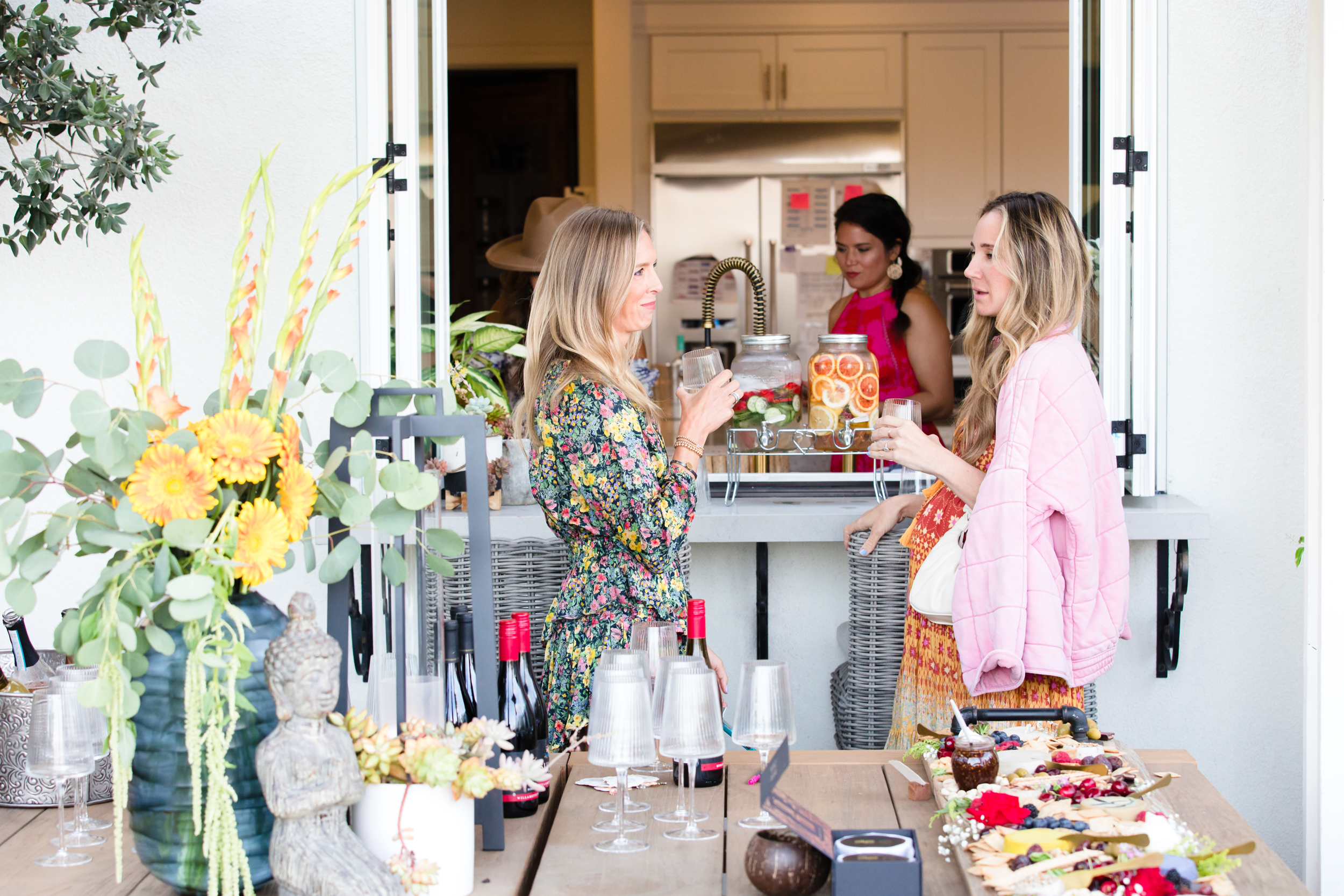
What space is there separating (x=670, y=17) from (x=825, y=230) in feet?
3.79

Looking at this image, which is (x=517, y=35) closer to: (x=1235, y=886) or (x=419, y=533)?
(x=419, y=533)

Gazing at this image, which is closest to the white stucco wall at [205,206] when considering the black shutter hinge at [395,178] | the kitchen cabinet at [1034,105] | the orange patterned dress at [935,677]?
the black shutter hinge at [395,178]

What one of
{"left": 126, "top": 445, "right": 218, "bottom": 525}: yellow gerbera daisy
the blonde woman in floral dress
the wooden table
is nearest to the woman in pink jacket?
the wooden table

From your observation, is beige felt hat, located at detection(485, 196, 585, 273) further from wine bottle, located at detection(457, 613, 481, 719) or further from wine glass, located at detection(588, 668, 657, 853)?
wine glass, located at detection(588, 668, 657, 853)

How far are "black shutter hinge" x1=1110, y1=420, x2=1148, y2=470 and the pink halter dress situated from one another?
0.65 meters

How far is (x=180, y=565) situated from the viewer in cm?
106

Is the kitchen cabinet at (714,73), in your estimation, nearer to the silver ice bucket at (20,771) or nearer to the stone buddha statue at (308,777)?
the silver ice bucket at (20,771)

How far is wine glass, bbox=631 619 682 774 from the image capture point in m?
1.48

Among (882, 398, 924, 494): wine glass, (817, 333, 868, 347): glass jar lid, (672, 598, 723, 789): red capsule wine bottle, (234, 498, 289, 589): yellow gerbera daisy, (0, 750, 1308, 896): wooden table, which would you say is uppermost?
(817, 333, 868, 347): glass jar lid

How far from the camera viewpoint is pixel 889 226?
3.47 meters

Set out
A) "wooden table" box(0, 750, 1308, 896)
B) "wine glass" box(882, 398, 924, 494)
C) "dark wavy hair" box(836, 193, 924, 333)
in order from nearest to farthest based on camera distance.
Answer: "wooden table" box(0, 750, 1308, 896) < "wine glass" box(882, 398, 924, 494) < "dark wavy hair" box(836, 193, 924, 333)

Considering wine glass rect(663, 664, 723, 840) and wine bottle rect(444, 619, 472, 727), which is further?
wine bottle rect(444, 619, 472, 727)

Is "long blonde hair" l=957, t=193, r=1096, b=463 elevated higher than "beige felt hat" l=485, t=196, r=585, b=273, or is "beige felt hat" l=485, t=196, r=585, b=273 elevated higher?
"beige felt hat" l=485, t=196, r=585, b=273

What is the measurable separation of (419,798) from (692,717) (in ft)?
0.94
